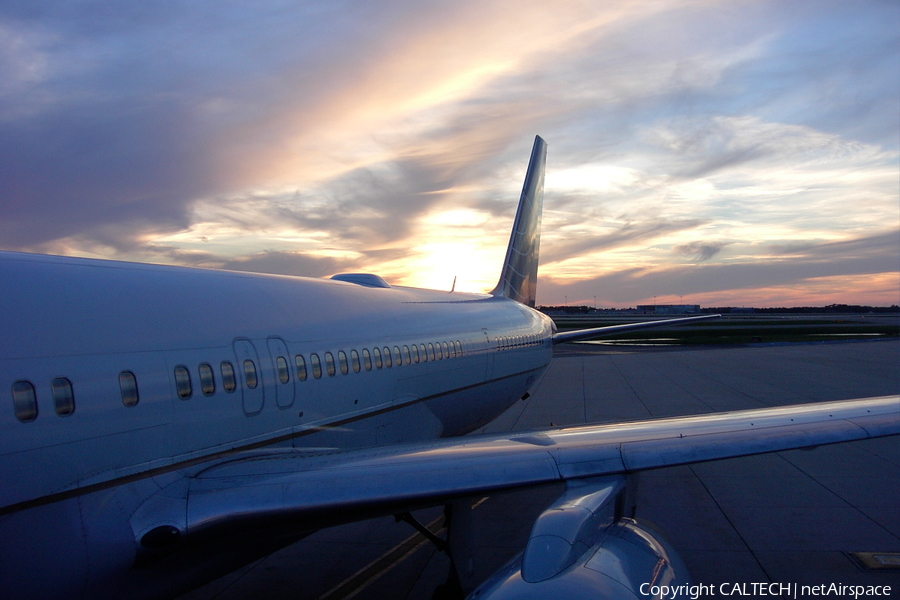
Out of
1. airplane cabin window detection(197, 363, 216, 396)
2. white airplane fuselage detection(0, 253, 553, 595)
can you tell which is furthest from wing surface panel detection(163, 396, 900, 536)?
airplane cabin window detection(197, 363, 216, 396)

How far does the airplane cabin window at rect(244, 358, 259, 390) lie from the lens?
7461 millimetres

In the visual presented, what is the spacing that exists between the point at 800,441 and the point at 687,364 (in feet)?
110

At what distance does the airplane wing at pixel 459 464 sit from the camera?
585cm

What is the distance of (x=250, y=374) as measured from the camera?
7.52m

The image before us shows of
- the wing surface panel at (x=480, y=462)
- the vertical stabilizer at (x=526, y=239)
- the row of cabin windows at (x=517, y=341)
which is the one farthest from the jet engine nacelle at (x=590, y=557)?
the vertical stabilizer at (x=526, y=239)

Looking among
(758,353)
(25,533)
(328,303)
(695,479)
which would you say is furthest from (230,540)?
(758,353)

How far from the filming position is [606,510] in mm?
6465

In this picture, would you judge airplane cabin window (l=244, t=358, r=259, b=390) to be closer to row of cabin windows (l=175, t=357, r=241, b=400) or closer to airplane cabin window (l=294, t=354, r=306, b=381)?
row of cabin windows (l=175, t=357, r=241, b=400)

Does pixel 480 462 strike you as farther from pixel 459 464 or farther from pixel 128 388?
pixel 128 388

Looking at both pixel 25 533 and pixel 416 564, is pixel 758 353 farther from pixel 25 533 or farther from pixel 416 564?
pixel 25 533

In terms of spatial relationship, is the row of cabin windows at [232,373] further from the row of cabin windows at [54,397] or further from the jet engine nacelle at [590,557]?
the jet engine nacelle at [590,557]

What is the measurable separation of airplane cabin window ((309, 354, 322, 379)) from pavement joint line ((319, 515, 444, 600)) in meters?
3.10

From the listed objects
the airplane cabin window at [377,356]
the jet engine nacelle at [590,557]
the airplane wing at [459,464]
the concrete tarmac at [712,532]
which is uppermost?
the airplane cabin window at [377,356]

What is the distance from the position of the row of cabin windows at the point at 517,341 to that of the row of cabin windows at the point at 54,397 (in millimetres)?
11426
